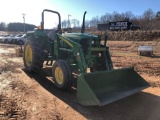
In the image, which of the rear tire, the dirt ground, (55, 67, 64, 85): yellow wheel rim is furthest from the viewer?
the rear tire

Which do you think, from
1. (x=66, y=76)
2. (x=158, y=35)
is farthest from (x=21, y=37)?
(x=66, y=76)

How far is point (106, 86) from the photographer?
570 cm

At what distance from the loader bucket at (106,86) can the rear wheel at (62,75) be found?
0.75 metres

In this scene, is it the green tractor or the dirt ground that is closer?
the dirt ground

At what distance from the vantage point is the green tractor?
504cm

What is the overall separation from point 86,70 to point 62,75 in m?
0.74

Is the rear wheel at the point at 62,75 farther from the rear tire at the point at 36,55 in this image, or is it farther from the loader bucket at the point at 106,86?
the rear tire at the point at 36,55

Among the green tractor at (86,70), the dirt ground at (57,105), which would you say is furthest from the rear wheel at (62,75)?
the dirt ground at (57,105)

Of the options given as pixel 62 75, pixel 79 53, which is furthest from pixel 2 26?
pixel 79 53

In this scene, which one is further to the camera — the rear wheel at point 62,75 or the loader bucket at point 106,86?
the rear wheel at point 62,75

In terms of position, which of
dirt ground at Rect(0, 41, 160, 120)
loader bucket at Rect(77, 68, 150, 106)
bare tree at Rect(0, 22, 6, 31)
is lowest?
dirt ground at Rect(0, 41, 160, 120)

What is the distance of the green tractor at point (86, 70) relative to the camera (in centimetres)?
504

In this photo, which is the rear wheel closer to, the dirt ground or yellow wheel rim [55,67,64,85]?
yellow wheel rim [55,67,64,85]

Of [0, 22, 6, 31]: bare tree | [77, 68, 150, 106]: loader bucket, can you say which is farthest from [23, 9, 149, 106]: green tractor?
[0, 22, 6, 31]: bare tree
